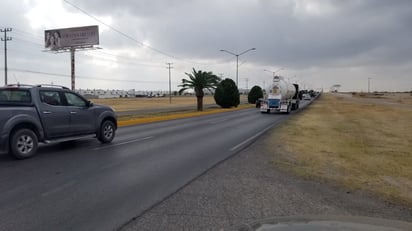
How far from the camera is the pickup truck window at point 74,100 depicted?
1188 centimetres

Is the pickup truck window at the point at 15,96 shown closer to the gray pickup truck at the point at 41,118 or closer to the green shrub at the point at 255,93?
the gray pickup truck at the point at 41,118

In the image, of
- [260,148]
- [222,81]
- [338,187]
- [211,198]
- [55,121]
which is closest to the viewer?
[211,198]

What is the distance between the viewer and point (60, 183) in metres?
7.21

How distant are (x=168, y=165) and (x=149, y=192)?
2.62 meters

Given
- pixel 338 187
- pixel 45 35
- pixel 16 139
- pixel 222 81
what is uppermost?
pixel 45 35

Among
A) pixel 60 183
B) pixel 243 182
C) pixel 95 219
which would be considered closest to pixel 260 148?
pixel 243 182

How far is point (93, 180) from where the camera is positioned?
7473 mm

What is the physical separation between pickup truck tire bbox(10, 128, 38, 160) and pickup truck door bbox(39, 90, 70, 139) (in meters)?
0.57

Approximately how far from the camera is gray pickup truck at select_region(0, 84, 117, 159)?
9719 mm

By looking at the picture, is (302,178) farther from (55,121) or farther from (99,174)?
(55,121)

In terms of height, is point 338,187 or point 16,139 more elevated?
point 16,139

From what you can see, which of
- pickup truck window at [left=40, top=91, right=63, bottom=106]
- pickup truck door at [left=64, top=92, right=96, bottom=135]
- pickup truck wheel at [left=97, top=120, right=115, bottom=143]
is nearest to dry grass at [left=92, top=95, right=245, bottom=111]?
pickup truck wheel at [left=97, top=120, right=115, bottom=143]

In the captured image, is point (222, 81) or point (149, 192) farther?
point (222, 81)

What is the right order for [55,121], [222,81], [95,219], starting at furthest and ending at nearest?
[222,81]
[55,121]
[95,219]
